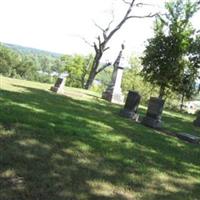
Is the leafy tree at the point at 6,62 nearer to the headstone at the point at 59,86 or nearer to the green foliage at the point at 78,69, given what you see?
the green foliage at the point at 78,69

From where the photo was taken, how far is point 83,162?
707 cm

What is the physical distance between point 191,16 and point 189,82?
212 inches

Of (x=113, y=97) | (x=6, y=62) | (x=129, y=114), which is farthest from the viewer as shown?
(x=6, y=62)

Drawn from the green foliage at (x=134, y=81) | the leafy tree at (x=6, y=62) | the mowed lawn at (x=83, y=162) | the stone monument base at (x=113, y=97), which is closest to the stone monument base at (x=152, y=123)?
the mowed lawn at (x=83, y=162)

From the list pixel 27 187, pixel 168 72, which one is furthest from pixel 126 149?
pixel 168 72

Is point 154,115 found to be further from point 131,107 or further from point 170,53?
point 170,53

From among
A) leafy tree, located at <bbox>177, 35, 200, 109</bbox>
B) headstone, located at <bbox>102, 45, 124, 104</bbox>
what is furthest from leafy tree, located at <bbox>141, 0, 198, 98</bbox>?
headstone, located at <bbox>102, 45, 124, 104</bbox>

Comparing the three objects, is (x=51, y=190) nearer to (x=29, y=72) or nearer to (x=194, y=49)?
(x=194, y=49)

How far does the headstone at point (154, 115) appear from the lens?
14091 mm

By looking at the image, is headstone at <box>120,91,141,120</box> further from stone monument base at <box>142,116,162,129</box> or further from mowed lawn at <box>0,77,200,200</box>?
mowed lawn at <box>0,77,200,200</box>

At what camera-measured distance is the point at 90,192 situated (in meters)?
5.83

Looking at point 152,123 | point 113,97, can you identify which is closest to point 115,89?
point 113,97

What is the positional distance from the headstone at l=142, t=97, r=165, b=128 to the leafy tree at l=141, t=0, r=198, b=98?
50.4 ft

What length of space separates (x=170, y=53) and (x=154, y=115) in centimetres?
1638
